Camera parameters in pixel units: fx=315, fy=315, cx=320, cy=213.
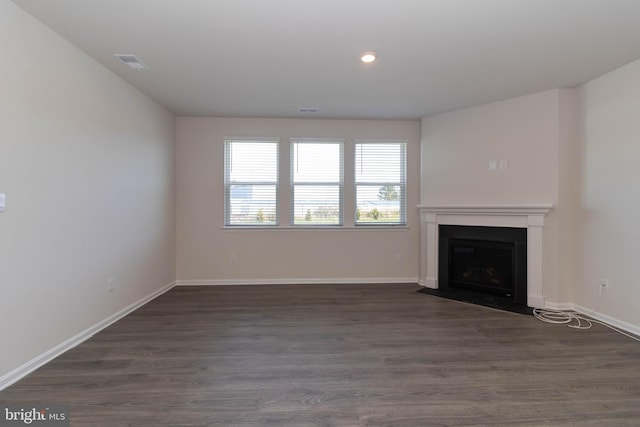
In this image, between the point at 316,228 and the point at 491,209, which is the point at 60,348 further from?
the point at 491,209

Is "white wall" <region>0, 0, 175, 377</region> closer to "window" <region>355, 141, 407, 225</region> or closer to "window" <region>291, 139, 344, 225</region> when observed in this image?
"window" <region>291, 139, 344, 225</region>

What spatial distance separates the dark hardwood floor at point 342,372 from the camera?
1.82 metres

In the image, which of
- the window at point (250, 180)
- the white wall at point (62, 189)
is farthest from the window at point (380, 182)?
the white wall at point (62, 189)

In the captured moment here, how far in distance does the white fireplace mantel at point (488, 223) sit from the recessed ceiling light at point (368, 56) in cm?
244

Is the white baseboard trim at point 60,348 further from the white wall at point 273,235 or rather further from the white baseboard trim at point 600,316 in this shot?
the white baseboard trim at point 600,316

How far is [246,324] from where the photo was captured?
3209 millimetres

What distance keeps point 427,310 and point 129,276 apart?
341 cm

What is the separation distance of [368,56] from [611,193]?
2842mm

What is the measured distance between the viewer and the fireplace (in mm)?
3907

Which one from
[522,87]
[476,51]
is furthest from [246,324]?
[522,87]

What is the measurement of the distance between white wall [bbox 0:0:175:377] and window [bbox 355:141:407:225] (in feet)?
9.83

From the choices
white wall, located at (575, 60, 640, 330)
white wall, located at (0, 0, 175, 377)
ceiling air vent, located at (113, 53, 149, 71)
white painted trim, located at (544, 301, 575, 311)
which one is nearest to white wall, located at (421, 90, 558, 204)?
white wall, located at (575, 60, 640, 330)

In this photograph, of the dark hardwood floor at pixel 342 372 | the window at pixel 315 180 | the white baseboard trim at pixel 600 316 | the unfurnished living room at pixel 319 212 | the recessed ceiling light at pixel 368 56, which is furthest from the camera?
the window at pixel 315 180

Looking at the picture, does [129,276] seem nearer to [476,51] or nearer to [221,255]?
[221,255]
